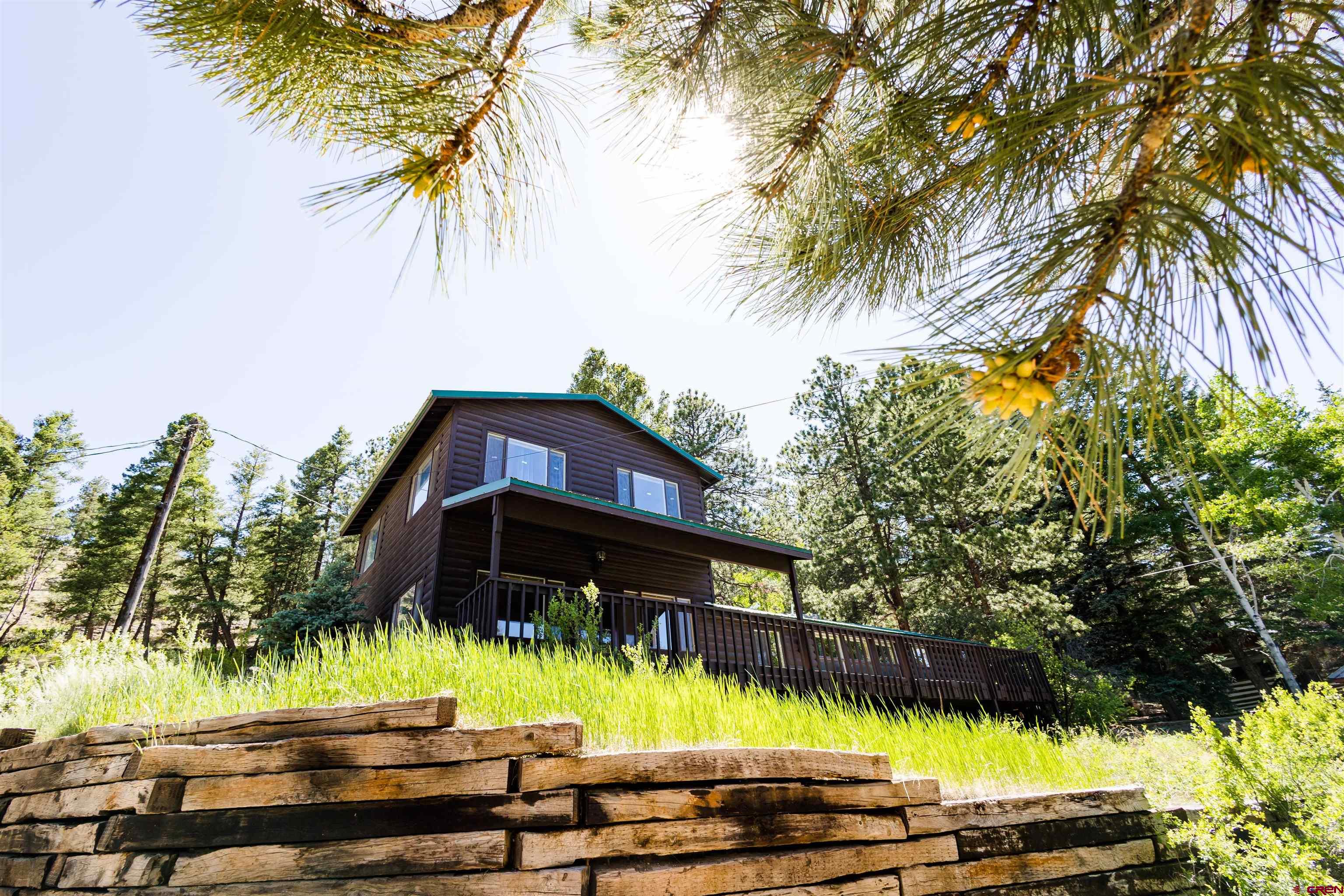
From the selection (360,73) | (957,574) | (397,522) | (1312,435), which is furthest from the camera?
(957,574)

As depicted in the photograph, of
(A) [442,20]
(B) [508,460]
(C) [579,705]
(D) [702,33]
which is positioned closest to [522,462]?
(B) [508,460]

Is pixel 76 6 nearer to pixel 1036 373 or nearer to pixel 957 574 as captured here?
pixel 1036 373

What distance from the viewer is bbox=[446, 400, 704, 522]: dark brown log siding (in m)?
10.6

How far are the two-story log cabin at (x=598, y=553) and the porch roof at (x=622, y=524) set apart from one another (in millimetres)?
28

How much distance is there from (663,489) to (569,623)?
318 inches

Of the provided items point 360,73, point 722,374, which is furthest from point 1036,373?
point 722,374

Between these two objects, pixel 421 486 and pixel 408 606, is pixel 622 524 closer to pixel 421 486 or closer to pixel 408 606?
pixel 408 606

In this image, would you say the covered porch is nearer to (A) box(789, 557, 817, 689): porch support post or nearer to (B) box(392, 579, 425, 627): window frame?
(A) box(789, 557, 817, 689): porch support post

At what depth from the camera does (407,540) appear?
1161 centimetres

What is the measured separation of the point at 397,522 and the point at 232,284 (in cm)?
662

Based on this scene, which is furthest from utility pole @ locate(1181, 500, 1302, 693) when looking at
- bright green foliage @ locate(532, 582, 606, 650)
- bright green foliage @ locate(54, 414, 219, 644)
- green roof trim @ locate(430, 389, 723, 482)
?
bright green foliage @ locate(54, 414, 219, 644)

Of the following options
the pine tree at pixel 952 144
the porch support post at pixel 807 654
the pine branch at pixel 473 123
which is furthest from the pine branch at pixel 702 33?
the porch support post at pixel 807 654

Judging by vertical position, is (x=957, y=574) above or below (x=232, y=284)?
below

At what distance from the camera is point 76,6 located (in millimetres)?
1774
